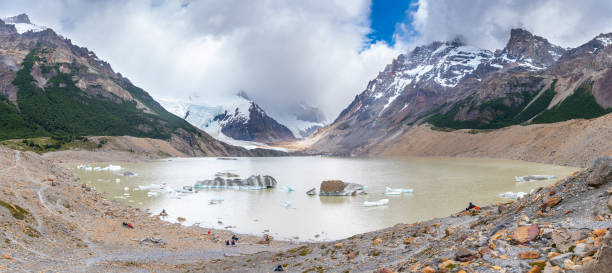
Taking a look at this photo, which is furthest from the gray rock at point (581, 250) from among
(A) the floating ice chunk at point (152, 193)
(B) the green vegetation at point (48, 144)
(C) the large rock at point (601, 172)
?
(B) the green vegetation at point (48, 144)

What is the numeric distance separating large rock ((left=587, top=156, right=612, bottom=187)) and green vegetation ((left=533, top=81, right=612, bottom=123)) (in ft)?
612

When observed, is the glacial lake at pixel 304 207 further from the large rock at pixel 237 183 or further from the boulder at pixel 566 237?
the boulder at pixel 566 237

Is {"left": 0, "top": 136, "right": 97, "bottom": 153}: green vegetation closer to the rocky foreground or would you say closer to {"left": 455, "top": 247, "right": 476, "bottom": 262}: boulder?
the rocky foreground

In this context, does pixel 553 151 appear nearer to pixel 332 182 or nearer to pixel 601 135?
pixel 601 135

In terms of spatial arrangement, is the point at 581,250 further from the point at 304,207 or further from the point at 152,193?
the point at 152,193

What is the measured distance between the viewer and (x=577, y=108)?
17338cm

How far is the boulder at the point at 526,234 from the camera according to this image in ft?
31.8

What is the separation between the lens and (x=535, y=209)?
43.1 feet

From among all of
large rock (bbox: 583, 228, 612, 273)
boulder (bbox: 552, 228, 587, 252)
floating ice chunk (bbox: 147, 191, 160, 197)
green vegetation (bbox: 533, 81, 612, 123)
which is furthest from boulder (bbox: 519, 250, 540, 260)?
green vegetation (bbox: 533, 81, 612, 123)

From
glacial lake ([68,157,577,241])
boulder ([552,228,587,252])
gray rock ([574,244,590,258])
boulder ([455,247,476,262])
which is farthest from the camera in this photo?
glacial lake ([68,157,577,241])

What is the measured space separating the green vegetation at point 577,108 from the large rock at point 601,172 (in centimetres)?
18642

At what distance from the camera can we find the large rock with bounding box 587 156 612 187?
11.7m

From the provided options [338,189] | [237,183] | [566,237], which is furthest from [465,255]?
[237,183]

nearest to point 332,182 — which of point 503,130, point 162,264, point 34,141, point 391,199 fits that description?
point 391,199
